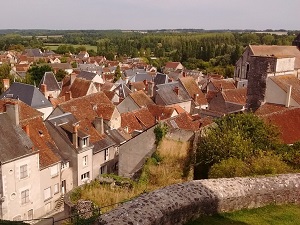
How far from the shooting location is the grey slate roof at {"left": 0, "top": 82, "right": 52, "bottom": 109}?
3388 cm

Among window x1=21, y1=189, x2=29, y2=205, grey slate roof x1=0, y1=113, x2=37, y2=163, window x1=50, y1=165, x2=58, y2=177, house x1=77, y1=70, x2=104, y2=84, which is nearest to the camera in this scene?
grey slate roof x1=0, y1=113, x2=37, y2=163

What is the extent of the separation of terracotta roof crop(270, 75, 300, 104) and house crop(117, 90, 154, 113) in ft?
45.0

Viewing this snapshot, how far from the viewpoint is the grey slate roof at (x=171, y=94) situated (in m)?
37.3

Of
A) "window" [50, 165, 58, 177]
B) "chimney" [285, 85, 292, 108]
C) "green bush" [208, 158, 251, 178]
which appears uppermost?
"chimney" [285, 85, 292, 108]

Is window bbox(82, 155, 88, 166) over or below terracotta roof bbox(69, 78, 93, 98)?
below

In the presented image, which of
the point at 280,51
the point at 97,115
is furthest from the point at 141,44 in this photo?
the point at 97,115

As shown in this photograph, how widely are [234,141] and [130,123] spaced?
14.5m

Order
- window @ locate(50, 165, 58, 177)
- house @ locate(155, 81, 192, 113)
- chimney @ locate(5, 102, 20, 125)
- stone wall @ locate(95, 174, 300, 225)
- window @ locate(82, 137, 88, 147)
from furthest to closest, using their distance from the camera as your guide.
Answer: house @ locate(155, 81, 192, 113) → window @ locate(82, 137, 88, 147) → window @ locate(50, 165, 58, 177) → chimney @ locate(5, 102, 20, 125) → stone wall @ locate(95, 174, 300, 225)

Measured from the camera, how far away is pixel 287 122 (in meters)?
19.5

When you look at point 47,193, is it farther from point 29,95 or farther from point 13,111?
point 29,95

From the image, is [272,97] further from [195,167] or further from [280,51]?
[280,51]

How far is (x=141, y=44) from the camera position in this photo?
15000cm

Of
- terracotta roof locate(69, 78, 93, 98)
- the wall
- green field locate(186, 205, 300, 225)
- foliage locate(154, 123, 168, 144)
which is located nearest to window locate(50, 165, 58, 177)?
the wall

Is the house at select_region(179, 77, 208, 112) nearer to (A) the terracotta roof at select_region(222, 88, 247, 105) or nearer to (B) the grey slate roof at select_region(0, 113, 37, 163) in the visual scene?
(A) the terracotta roof at select_region(222, 88, 247, 105)
